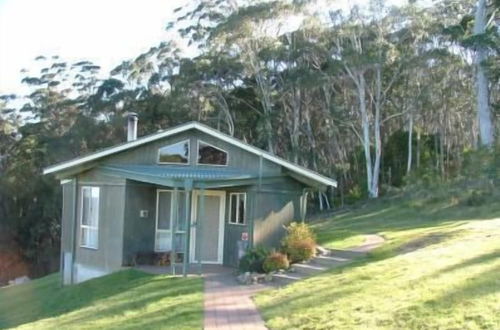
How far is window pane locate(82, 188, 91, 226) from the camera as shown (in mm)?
18047

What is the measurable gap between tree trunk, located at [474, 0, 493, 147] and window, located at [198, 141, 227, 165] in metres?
17.8

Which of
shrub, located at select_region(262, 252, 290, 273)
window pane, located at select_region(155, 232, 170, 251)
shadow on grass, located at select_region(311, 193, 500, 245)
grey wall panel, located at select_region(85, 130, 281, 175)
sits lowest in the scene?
shrub, located at select_region(262, 252, 290, 273)

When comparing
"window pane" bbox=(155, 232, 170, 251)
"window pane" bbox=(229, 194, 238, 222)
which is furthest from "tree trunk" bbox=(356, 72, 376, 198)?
"window pane" bbox=(155, 232, 170, 251)

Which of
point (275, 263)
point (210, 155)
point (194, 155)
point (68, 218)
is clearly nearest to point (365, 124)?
point (210, 155)

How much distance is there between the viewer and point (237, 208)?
17.9 metres

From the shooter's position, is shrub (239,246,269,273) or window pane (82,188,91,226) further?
window pane (82,188,91,226)

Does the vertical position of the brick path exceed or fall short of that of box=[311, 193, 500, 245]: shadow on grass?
it falls short

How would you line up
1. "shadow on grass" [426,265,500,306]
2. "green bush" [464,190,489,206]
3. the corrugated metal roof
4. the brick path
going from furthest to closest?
1. "green bush" [464,190,489,206]
2. the corrugated metal roof
3. the brick path
4. "shadow on grass" [426,265,500,306]

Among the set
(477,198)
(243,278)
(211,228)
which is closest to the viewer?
(243,278)

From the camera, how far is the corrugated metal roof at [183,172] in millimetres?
15880

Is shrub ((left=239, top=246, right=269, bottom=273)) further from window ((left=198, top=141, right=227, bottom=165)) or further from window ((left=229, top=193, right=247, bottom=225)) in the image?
window ((left=198, top=141, right=227, bottom=165))

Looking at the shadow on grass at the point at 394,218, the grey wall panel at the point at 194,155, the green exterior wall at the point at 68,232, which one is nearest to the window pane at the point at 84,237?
the green exterior wall at the point at 68,232

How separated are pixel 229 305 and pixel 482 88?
2572cm

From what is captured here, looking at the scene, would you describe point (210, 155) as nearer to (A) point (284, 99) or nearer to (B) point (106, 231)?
(B) point (106, 231)
